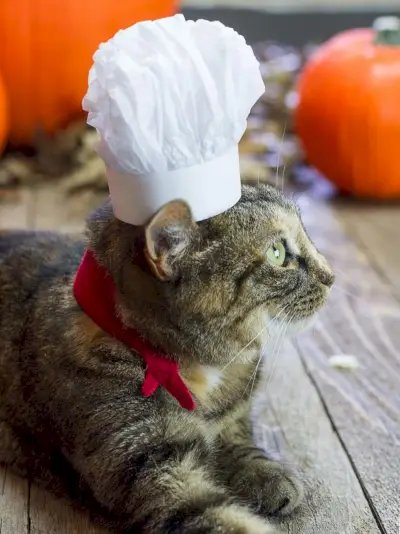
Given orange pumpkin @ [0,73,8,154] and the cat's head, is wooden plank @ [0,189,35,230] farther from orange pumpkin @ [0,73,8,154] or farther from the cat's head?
the cat's head

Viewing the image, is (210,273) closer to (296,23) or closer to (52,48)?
(52,48)

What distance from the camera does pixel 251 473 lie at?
1092 mm

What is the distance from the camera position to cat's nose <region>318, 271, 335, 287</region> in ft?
3.56

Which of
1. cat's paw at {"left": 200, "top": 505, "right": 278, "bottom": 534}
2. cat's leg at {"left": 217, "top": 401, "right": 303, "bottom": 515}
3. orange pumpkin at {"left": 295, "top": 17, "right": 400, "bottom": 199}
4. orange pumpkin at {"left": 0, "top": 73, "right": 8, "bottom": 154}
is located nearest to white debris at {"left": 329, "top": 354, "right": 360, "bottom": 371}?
cat's leg at {"left": 217, "top": 401, "right": 303, "bottom": 515}

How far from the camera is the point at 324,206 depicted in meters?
2.24

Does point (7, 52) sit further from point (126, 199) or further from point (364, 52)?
point (126, 199)

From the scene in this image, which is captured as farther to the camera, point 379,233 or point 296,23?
point 296,23

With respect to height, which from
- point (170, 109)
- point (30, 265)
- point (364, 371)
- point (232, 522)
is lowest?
point (364, 371)

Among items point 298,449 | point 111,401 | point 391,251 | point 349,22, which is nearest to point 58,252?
point 111,401

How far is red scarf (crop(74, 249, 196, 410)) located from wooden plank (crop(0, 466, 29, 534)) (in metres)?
0.24

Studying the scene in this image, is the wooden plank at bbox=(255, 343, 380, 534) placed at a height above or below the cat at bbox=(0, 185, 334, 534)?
below

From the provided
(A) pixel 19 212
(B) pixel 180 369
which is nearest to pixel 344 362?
(B) pixel 180 369

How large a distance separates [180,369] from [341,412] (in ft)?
1.24

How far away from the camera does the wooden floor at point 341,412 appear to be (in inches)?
41.9
